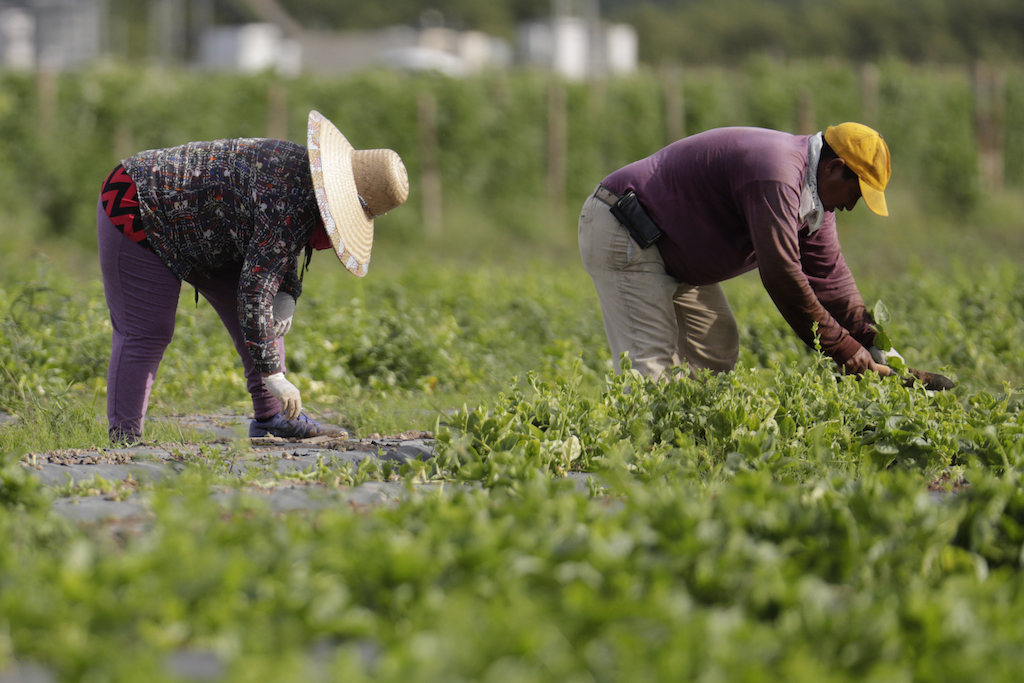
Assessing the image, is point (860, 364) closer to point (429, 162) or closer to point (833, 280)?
point (833, 280)

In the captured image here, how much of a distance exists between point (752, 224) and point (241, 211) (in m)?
1.86

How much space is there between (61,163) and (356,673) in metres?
12.2

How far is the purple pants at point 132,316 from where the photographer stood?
153 inches

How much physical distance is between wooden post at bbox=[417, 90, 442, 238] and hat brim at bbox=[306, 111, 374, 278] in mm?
9698

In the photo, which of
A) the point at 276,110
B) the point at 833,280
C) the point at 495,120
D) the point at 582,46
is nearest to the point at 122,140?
the point at 276,110

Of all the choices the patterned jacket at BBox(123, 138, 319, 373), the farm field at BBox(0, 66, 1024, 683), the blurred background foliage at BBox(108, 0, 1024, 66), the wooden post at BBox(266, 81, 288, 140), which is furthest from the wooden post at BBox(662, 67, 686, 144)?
the blurred background foliage at BBox(108, 0, 1024, 66)

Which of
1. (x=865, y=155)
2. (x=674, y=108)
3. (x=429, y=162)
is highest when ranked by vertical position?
(x=865, y=155)

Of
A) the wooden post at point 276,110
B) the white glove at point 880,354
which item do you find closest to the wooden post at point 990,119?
the wooden post at point 276,110

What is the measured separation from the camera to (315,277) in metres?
7.97

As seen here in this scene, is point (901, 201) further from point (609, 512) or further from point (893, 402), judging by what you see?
point (609, 512)

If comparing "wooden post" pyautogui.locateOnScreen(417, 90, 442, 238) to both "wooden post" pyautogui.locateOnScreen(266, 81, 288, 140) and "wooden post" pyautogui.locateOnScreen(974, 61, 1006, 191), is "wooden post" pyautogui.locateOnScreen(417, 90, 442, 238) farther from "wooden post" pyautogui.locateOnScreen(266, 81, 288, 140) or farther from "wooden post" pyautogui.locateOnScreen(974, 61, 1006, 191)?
"wooden post" pyautogui.locateOnScreen(974, 61, 1006, 191)

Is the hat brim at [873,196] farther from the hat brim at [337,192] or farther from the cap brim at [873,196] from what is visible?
the hat brim at [337,192]

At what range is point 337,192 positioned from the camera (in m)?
3.62

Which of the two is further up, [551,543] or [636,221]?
[636,221]
